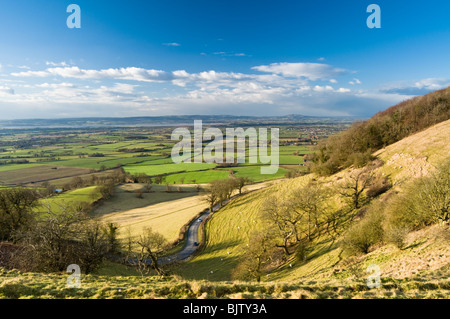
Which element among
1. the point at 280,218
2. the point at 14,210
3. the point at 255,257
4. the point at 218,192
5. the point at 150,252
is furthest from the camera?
the point at 218,192

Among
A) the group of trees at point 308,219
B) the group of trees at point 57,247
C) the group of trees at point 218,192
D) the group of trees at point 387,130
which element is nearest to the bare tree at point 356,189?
the group of trees at point 308,219

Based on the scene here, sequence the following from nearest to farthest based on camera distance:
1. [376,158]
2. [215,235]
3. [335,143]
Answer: [376,158] < [215,235] < [335,143]

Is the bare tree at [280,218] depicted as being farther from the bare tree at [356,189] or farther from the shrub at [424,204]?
the shrub at [424,204]

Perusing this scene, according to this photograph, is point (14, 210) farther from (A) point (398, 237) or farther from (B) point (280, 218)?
(A) point (398, 237)

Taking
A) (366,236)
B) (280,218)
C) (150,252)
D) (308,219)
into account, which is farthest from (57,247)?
(308,219)

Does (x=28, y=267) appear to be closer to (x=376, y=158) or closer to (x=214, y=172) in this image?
(x=376, y=158)

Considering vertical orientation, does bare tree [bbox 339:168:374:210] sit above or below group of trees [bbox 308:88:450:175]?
below

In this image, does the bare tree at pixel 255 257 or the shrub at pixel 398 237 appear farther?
the bare tree at pixel 255 257

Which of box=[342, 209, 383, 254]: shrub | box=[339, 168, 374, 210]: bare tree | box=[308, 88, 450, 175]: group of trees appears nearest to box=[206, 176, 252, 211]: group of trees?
box=[308, 88, 450, 175]: group of trees

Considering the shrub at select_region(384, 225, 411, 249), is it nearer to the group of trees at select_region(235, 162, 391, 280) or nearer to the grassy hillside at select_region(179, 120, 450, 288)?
the grassy hillside at select_region(179, 120, 450, 288)

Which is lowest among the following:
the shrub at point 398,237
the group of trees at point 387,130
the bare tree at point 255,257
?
the bare tree at point 255,257
